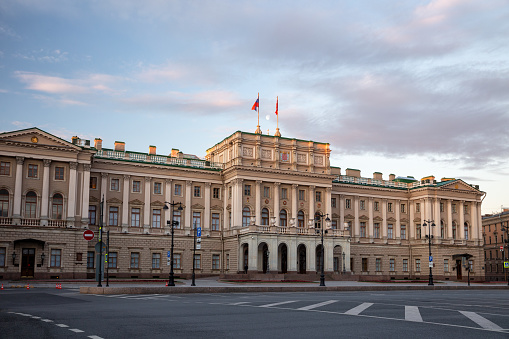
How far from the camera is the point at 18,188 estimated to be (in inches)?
2485

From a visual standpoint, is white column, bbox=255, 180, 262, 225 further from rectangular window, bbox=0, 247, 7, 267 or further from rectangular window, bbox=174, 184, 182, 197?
A: rectangular window, bbox=0, 247, 7, 267

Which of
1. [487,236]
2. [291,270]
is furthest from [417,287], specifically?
[487,236]

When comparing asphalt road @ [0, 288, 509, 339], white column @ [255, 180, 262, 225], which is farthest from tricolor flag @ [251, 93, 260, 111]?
asphalt road @ [0, 288, 509, 339]

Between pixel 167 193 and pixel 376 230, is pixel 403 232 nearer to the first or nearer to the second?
pixel 376 230

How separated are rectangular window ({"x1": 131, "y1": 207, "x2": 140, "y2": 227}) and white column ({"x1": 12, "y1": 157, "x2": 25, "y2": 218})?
14993mm

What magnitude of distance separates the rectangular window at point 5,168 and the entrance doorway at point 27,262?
29.9 feet

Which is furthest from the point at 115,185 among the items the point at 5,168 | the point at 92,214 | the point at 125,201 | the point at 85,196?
the point at 5,168

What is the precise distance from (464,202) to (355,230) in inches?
809

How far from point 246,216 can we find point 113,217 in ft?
58.8

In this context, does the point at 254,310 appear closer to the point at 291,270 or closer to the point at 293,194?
the point at 291,270

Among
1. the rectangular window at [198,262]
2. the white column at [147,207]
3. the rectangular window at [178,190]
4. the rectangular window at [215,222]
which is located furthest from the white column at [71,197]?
the rectangular window at [215,222]

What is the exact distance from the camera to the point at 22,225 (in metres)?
62.7

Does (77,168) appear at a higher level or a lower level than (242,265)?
higher

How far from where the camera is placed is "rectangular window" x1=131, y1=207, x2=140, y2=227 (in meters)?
73.4
